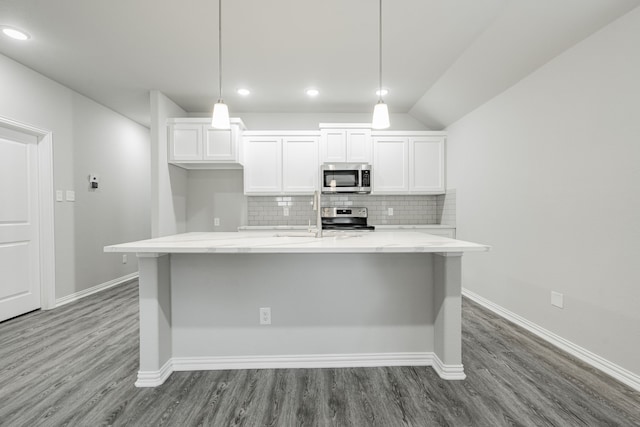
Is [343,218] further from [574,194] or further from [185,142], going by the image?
[574,194]

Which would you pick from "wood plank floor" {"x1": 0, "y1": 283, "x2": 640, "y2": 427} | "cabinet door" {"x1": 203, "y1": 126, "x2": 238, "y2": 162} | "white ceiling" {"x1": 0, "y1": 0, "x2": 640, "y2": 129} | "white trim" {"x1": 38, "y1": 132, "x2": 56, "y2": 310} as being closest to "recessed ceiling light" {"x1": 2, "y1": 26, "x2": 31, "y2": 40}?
"white ceiling" {"x1": 0, "y1": 0, "x2": 640, "y2": 129}

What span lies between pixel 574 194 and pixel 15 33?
4817mm

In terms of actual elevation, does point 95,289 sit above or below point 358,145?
below

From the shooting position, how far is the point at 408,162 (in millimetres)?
4391

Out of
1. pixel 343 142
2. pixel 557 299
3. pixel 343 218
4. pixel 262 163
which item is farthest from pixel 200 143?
pixel 557 299

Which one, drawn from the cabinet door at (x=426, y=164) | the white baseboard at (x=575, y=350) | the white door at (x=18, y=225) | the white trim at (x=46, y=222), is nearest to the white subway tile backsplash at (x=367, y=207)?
the cabinet door at (x=426, y=164)

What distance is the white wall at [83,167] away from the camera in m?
3.12

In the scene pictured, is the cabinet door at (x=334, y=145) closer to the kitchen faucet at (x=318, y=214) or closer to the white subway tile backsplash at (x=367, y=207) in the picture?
the white subway tile backsplash at (x=367, y=207)

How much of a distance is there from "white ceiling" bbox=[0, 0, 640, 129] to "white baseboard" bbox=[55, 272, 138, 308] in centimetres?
257

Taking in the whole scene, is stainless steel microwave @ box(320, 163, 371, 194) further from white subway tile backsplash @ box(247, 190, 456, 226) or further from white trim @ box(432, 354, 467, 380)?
white trim @ box(432, 354, 467, 380)

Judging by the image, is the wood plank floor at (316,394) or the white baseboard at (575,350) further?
the white baseboard at (575,350)

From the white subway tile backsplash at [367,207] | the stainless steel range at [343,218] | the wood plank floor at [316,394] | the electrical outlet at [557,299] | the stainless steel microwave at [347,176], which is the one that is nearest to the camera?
the wood plank floor at [316,394]

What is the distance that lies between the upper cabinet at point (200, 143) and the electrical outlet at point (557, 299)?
3792 millimetres

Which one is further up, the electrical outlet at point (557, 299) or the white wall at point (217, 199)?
the white wall at point (217, 199)
